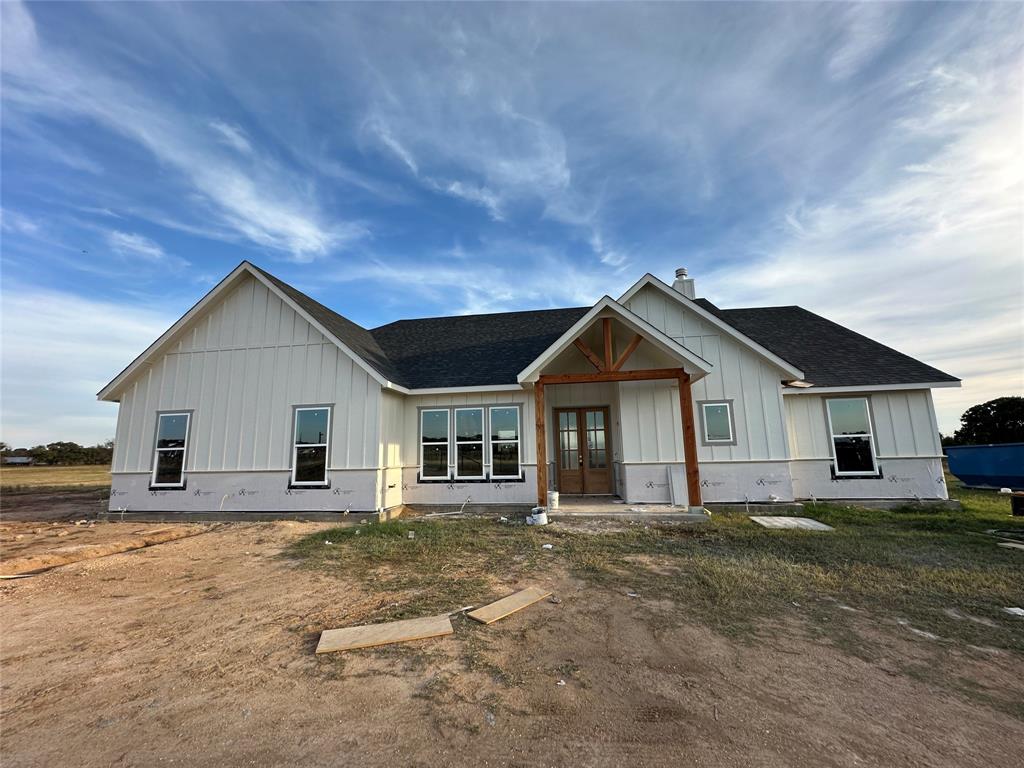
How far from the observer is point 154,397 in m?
11.9

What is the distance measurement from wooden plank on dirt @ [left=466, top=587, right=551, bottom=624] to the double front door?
24.3 feet

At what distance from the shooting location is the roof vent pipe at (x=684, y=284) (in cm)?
1474

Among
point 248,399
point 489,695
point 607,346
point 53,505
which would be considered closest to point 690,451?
point 607,346

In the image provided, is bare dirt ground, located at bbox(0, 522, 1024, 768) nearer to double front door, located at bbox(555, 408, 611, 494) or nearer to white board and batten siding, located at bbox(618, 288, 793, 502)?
white board and batten siding, located at bbox(618, 288, 793, 502)

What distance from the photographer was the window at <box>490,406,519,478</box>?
Answer: 1142 cm

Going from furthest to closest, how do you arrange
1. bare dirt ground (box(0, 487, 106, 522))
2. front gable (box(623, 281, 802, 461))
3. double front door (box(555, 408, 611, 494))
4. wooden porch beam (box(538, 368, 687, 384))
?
double front door (box(555, 408, 611, 494)) → bare dirt ground (box(0, 487, 106, 522)) → front gable (box(623, 281, 802, 461)) → wooden porch beam (box(538, 368, 687, 384))

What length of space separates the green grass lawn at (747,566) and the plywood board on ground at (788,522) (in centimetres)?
34

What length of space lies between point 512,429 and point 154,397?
10.1 metres

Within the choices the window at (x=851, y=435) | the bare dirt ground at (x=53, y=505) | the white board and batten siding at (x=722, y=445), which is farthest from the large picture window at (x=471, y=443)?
the bare dirt ground at (x=53, y=505)

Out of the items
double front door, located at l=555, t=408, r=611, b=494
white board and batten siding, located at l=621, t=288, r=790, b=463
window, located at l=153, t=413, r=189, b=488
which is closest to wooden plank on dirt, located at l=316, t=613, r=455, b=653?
white board and batten siding, located at l=621, t=288, r=790, b=463

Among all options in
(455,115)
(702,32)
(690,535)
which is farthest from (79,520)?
(702,32)

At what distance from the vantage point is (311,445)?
11.0m

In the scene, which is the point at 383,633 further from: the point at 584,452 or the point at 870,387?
the point at 870,387

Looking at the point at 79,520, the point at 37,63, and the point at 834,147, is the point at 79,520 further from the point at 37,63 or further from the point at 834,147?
the point at 834,147
